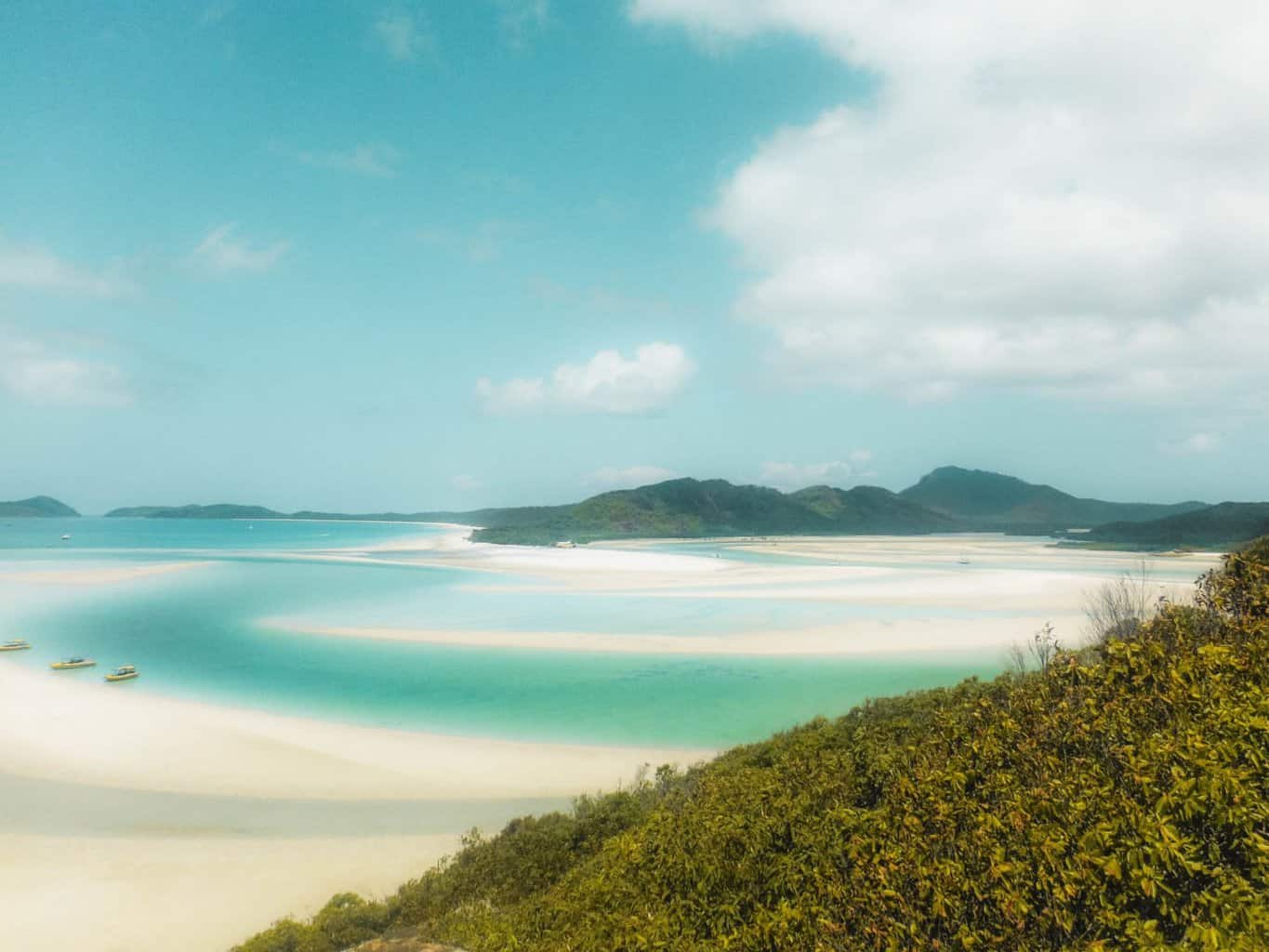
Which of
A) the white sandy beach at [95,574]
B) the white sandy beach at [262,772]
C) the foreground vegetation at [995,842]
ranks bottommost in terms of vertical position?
the white sandy beach at [95,574]

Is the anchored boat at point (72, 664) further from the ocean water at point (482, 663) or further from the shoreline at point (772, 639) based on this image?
the shoreline at point (772, 639)

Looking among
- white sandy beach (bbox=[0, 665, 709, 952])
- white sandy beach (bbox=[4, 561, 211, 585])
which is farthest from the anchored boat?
white sandy beach (bbox=[4, 561, 211, 585])

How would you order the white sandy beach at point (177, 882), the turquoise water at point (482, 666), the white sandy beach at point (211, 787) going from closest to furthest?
the white sandy beach at point (177, 882) < the white sandy beach at point (211, 787) < the turquoise water at point (482, 666)

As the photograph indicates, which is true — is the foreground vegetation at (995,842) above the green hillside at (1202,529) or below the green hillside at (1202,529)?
above

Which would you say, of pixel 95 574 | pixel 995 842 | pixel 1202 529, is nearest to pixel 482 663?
pixel 995 842

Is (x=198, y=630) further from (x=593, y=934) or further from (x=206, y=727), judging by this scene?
(x=593, y=934)

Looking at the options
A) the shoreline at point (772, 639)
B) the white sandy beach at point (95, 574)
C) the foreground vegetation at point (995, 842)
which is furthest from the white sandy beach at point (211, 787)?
the white sandy beach at point (95, 574)

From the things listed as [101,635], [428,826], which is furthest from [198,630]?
[428,826]
